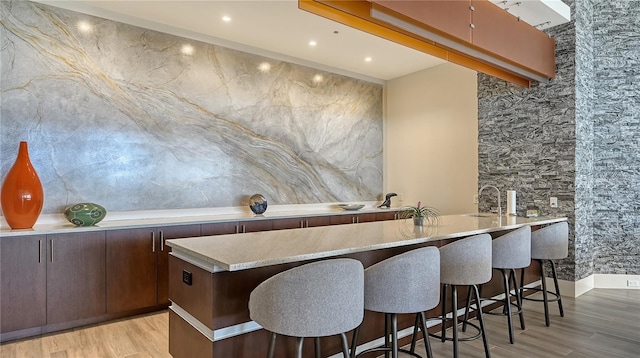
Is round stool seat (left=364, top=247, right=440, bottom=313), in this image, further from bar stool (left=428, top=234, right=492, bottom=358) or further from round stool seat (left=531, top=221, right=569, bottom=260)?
round stool seat (left=531, top=221, right=569, bottom=260)

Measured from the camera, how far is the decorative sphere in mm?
4574

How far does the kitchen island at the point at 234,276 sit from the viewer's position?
6.22 ft

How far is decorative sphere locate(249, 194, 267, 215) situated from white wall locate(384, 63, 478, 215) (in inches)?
102

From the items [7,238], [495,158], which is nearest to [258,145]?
[7,238]

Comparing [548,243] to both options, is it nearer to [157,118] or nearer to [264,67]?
[264,67]

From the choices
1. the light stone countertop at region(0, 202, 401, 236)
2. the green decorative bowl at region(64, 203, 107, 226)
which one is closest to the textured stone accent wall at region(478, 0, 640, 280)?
the light stone countertop at region(0, 202, 401, 236)

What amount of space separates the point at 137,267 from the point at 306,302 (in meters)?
2.54

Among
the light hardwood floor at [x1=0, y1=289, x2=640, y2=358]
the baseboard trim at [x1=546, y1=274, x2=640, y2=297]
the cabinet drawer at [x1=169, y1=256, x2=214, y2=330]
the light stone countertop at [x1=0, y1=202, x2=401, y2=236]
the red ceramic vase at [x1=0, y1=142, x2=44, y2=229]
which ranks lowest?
the light hardwood floor at [x1=0, y1=289, x2=640, y2=358]

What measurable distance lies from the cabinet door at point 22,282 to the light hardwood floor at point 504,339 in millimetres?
188

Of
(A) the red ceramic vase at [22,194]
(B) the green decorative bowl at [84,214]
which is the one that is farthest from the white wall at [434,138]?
(A) the red ceramic vase at [22,194]

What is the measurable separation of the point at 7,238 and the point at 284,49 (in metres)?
3.61

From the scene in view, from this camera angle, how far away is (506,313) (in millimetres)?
2912

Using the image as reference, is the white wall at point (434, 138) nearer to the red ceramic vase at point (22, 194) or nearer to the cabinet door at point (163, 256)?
the cabinet door at point (163, 256)

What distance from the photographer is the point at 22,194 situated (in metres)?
3.09
